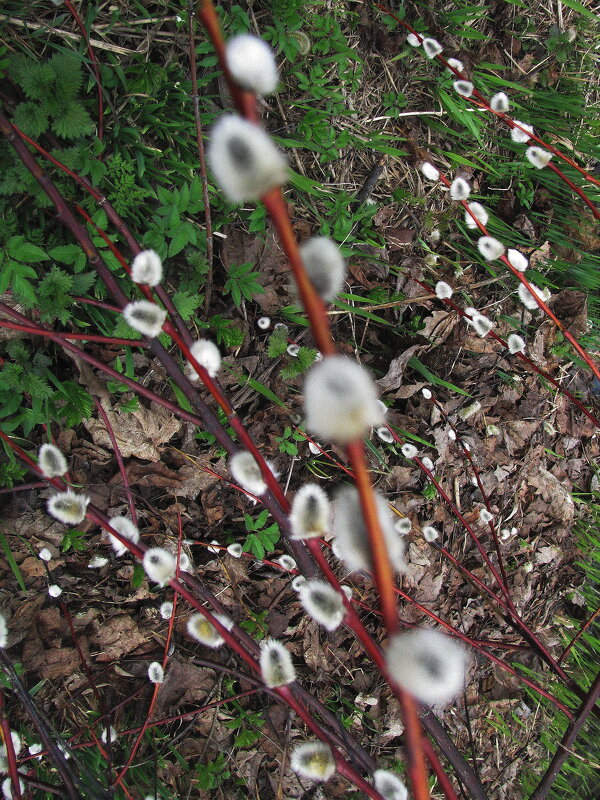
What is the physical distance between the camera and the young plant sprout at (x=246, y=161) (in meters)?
0.58

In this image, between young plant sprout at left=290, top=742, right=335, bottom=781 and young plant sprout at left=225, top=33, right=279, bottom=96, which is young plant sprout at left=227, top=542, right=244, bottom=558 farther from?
young plant sprout at left=225, top=33, right=279, bottom=96

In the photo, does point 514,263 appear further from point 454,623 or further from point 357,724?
point 357,724

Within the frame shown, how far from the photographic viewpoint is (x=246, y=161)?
1.91ft

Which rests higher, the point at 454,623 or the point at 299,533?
the point at 299,533

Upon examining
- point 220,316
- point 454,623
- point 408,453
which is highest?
point 220,316

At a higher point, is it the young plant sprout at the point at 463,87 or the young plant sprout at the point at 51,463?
the young plant sprout at the point at 463,87

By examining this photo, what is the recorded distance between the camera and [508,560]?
2877mm

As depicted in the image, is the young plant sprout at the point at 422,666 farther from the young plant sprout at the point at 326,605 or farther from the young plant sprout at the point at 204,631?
the young plant sprout at the point at 204,631

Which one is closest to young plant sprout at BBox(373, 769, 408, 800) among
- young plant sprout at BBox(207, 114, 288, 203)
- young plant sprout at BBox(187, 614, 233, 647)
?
young plant sprout at BBox(187, 614, 233, 647)

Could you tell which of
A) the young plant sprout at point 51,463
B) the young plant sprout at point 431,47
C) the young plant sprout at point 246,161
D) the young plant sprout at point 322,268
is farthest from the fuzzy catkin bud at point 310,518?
the young plant sprout at point 431,47

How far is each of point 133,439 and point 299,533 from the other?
139 centimetres

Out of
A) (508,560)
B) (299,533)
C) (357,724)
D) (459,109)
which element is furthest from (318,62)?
(357,724)

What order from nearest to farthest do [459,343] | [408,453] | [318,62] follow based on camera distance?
[318,62]
[408,453]
[459,343]

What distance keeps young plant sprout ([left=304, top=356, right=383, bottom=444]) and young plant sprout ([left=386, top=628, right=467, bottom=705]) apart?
1.05 feet
